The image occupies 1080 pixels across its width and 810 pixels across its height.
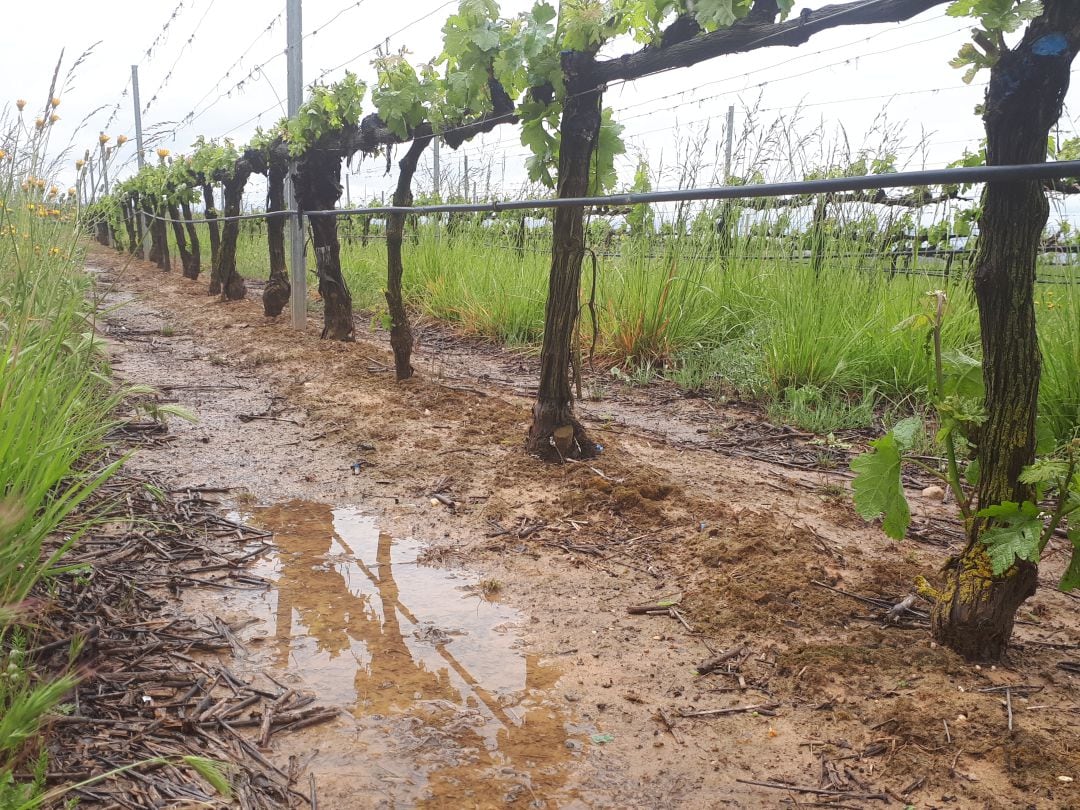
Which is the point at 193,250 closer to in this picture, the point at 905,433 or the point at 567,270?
the point at 567,270

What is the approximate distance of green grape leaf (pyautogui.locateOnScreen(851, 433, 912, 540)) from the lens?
1808mm

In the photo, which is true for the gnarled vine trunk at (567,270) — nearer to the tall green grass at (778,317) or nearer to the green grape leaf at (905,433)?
the tall green grass at (778,317)

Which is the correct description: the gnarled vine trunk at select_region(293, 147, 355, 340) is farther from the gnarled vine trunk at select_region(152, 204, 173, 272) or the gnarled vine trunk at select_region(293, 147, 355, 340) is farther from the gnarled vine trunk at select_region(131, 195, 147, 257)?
the gnarled vine trunk at select_region(152, 204, 173, 272)

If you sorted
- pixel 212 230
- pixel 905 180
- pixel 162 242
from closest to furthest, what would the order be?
pixel 905 180 < pixel 212 230 < pixel 162 242

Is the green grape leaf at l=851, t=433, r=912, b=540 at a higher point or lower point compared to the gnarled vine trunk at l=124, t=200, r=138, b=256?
lower

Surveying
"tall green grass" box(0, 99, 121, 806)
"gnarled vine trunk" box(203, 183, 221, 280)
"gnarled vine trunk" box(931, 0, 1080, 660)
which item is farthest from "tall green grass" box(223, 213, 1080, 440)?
"gnarled vine trunk" box(203, 183, 221, 280)

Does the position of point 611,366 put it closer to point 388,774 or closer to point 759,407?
point 759,407

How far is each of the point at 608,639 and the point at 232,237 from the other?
8357 mm

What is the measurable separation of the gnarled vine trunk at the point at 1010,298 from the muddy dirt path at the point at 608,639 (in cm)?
15

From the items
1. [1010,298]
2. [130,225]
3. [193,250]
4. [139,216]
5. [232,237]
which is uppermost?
[139,216]

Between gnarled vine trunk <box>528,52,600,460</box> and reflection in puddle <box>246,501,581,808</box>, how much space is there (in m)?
0.95

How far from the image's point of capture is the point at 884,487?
183 centimetres

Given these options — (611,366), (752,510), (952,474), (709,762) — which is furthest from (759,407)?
(709,762)

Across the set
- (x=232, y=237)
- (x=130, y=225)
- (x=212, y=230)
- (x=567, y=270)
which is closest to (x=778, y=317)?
(x=567, y=270)
